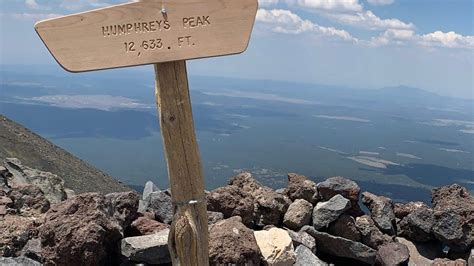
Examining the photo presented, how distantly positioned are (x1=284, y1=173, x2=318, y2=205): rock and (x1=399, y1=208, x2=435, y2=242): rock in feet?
6.53

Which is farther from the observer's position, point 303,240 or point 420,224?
point 420,224

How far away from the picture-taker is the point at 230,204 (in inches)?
368

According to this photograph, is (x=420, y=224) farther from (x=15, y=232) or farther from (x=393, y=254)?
(x=15, y=232)

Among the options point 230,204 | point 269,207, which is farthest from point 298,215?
point 230,204

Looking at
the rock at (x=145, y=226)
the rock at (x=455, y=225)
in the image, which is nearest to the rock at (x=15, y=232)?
the rock at (x=145, y=226)

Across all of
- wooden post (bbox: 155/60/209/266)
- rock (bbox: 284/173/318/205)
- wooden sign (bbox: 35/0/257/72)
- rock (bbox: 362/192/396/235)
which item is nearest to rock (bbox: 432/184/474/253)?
rock (bbox: 362/192/396/235)

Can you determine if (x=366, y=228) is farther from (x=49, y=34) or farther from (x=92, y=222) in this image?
(x=49, y=34)

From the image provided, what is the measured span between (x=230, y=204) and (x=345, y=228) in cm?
231

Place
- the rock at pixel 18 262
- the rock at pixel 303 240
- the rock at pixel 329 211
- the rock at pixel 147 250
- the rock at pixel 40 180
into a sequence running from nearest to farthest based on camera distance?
the rock at pixel 18 262 < the rock at pixel 147 250 < the rock at pixel 303 240 < the rock at pixel 329 211 < the rock at pixel 40 180

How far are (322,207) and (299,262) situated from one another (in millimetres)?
1496

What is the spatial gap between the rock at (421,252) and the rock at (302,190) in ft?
6.59

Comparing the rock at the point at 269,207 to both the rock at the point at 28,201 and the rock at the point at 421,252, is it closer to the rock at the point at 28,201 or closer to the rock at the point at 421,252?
the rock at the point at 421,252

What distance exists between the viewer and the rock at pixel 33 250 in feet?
26.3

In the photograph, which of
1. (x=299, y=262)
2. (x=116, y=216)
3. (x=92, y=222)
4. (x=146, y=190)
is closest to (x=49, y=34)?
(x=92, y=222)
